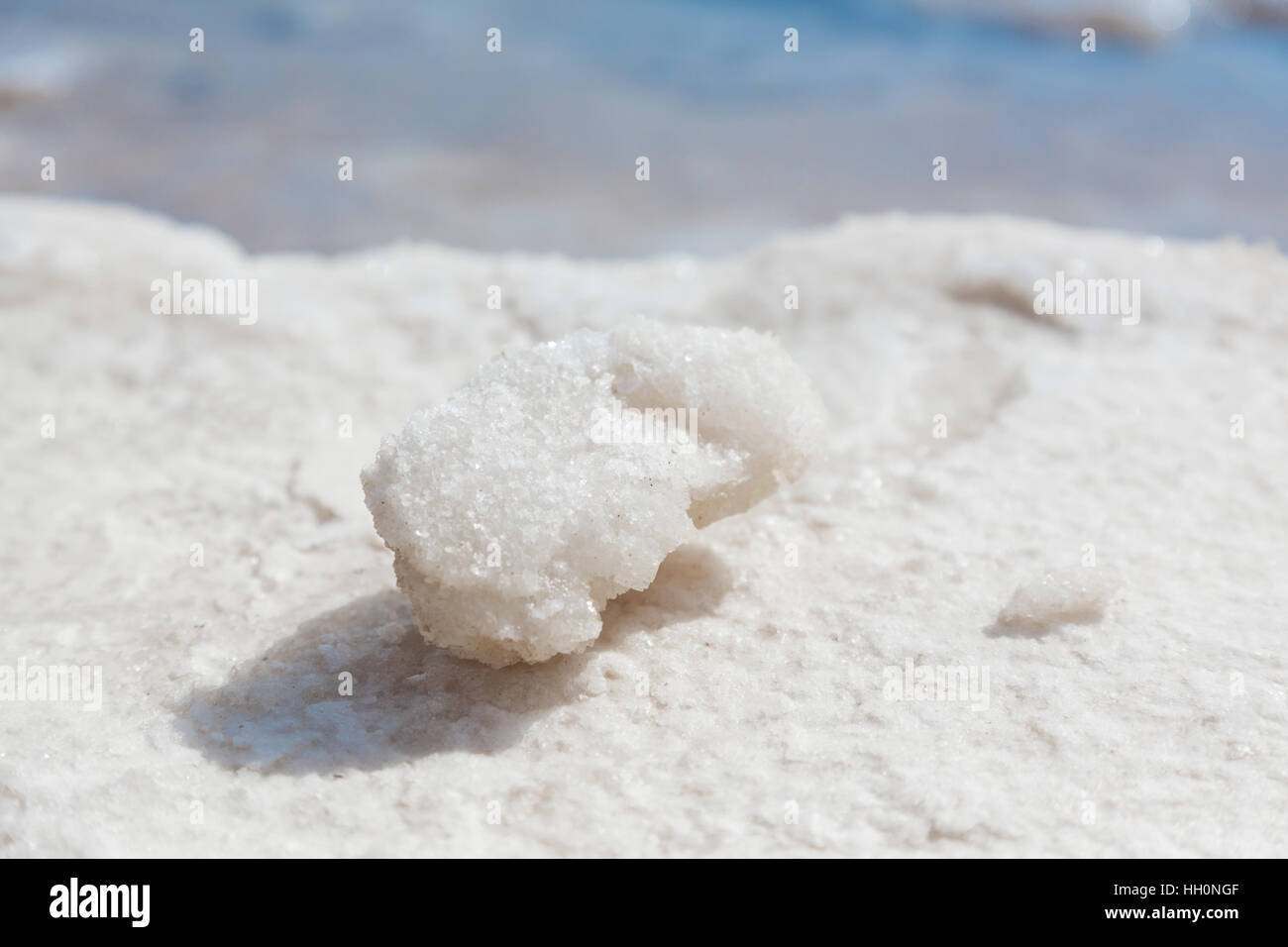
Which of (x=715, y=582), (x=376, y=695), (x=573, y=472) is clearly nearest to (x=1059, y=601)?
(x=715, y=582)

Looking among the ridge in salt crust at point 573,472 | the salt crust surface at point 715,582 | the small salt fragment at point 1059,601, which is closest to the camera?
the salt crust surface at point 715,582

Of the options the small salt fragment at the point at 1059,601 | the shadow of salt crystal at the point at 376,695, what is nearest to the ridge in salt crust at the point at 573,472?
the shadow of salt crystal at the point at 376,695

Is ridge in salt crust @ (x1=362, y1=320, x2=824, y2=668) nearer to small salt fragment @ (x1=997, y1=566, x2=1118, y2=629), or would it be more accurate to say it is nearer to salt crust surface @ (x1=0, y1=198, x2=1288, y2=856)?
salt crust surface @ (x1=0, y1=198, x2=1288, y2=856)

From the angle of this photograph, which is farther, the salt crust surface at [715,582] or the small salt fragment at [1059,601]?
the small salt fragment at [1059,601]

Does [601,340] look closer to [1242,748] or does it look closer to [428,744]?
[428,744]

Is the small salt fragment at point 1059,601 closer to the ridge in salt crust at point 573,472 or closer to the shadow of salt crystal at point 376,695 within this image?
the ridge in salt crust at point 573,472

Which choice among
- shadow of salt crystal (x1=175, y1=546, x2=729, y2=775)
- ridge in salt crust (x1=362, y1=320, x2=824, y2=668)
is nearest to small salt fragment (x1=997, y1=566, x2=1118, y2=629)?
ridge in salt crust (x1=362, y1=320, x2=824, y2=668)
